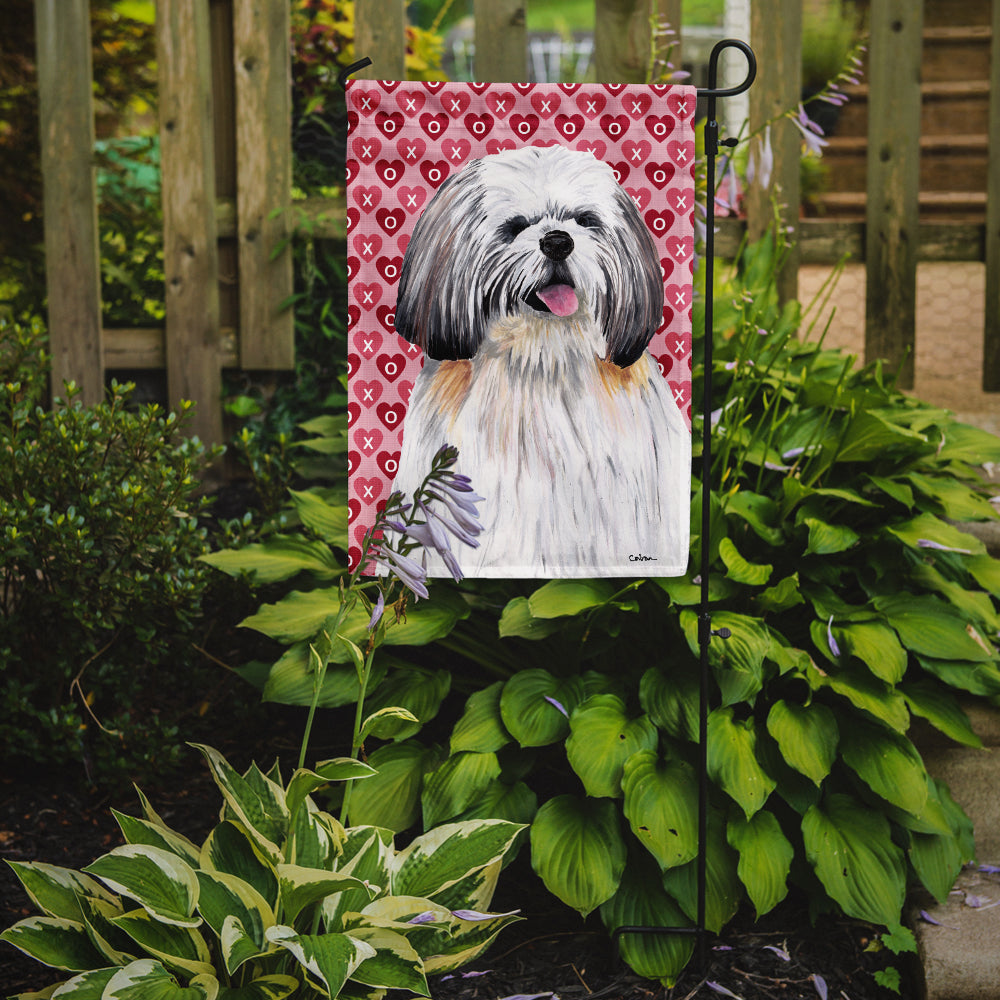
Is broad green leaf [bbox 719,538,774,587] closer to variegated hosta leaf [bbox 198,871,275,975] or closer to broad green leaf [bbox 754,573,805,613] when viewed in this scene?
broad green leaf [bbox 754,573,805,613]

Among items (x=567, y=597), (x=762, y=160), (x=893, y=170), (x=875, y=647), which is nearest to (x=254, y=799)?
(x=567, y=597)

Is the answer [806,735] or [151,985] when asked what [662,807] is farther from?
[151,985]

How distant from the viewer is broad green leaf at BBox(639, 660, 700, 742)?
2.12m

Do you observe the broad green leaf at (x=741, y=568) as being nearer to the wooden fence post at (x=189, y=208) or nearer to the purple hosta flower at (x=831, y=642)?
the purple hosta flower at (x=831, y=642)

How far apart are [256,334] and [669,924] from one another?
244 cm

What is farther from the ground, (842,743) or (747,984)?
(842,743)

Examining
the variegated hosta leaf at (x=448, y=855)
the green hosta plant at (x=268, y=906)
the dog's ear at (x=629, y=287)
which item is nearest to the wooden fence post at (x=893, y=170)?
the dog's ear at (x=629, y=287)

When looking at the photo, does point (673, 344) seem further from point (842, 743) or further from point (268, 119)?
point (268, 119)

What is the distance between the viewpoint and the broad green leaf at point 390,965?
160 centimetres

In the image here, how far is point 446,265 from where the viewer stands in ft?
6.25

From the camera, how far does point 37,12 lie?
134 inches

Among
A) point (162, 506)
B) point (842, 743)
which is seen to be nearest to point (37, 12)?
point (162, 506)

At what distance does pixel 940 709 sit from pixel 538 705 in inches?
35.8

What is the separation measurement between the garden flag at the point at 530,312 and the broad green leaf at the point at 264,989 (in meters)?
0.76
